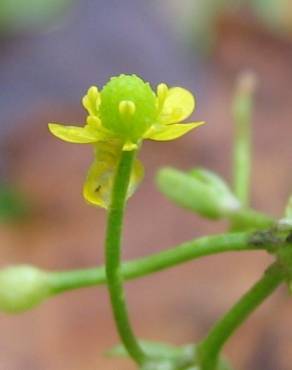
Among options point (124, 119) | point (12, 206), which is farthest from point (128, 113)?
point (12, 206)

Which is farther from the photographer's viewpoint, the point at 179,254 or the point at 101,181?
the point at 179,254

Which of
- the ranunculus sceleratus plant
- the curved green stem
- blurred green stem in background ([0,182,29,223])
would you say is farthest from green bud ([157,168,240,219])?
blurred green stem in background ([0,182,29,223])

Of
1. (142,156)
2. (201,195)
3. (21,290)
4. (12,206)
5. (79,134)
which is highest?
(79,134)

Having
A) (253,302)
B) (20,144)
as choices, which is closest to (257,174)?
(20,144)

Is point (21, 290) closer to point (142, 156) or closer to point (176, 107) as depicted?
point (176, 107)

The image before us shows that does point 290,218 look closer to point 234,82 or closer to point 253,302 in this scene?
point 253,302

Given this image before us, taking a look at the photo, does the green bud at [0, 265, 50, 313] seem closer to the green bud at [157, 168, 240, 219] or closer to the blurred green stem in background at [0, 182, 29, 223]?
the green bud at [157, 168, 240, 219]

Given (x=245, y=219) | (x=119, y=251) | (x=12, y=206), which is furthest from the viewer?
(x=12, y=206)
